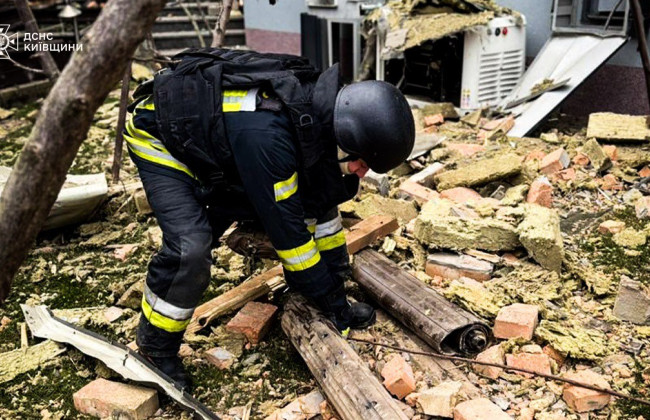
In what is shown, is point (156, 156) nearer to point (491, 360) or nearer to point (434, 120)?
point (491, 360)

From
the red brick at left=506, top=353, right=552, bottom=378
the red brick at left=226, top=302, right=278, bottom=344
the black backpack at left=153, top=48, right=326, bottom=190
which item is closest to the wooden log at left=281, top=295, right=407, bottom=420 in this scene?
the red brick at left=226, top=302, right=278, bottom=344

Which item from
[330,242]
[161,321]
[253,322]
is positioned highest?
[330,242]

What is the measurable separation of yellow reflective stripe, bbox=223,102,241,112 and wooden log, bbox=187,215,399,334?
51.0 inches

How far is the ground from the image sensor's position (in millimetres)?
2906

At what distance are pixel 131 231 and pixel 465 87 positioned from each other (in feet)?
12.8

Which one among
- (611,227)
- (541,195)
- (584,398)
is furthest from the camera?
(541,195)

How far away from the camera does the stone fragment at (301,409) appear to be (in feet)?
9.19

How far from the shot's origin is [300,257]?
2770 millimetres

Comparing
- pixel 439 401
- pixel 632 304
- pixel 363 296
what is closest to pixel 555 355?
pixel 632 304

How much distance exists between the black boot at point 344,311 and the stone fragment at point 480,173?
1.77m

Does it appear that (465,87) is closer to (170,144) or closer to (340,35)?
(340,35)

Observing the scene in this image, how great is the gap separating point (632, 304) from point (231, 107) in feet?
7.70

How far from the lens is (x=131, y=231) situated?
15.8 feet

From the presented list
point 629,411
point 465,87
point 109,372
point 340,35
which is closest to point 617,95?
point 465,87
